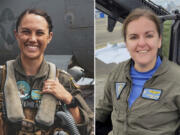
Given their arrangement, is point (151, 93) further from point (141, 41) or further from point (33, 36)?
point (33, 36)

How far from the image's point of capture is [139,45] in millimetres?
1195

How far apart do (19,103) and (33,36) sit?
0.49 m

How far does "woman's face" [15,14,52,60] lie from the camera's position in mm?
1418

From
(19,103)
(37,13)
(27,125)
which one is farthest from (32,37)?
(27,125)

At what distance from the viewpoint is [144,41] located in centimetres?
118

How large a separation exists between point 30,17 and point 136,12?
27.8 inches

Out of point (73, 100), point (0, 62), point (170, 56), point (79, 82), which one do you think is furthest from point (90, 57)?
point (0, 62)

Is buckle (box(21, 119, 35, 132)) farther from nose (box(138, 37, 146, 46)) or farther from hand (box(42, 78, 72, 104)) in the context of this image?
nose (box(138, 37, 146, 46))

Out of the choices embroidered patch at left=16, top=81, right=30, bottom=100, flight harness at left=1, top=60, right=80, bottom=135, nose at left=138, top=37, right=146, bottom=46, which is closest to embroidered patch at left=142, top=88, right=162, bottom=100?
nose at left=138, top=37, right=146, bottom=46

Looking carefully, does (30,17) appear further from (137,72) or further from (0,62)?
(137,72)

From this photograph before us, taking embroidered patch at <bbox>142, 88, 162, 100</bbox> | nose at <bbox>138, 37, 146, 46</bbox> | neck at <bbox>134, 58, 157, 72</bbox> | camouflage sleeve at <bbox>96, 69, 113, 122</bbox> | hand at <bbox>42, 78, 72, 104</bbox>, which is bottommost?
camouflage sleeve at <bbox>96, 69, 113, 122</bbox>

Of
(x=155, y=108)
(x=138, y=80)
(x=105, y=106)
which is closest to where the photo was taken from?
(x=155, y=108)

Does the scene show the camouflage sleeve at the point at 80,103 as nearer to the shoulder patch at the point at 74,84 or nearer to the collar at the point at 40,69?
the shoulder patch at the point at 74,84

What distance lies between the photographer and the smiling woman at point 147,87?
1147mm
